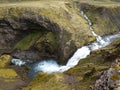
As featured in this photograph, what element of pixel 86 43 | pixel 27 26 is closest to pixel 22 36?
pixel 27 26

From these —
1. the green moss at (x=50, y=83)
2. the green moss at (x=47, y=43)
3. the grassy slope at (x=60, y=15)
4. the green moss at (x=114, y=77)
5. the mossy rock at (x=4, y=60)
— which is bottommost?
the green moss at (x=50, y=83)

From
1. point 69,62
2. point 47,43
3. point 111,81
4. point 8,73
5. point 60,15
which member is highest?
point 60,15

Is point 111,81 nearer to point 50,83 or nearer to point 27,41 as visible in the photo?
point 50,83

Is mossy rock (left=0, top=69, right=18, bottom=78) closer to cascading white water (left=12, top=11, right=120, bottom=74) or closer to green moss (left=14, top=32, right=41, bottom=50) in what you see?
cascading white water (left=12, top=11, right=120, bottom=74)

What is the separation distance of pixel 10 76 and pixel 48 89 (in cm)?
2825

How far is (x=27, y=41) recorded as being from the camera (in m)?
114

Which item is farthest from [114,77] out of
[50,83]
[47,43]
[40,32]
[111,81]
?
[40,32]

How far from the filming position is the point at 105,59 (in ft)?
233

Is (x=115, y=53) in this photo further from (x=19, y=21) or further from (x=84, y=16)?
(x=84, y=16)

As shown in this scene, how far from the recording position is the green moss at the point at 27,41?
112 metres

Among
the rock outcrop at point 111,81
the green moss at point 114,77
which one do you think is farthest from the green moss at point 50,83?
the green moss at point 114,77

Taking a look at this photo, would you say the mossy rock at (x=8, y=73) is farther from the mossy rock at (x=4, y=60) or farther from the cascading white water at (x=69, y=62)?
the cascading white water at (x=69, y=62)

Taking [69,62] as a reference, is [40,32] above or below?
above

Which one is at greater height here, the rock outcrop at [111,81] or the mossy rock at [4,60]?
the mossy rock at [4,60]
